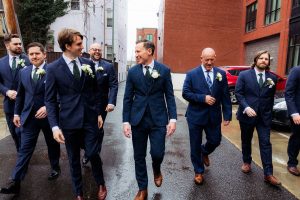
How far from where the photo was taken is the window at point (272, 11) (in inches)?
867

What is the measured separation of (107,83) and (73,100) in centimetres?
210

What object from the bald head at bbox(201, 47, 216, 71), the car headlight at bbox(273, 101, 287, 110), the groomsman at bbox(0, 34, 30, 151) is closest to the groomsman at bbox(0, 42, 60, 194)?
the groomsman at bbox(0, 34, 30, 151)

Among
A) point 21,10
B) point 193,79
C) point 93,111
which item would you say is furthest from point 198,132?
point 21,10

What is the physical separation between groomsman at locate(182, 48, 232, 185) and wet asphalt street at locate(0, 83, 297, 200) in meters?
0.38

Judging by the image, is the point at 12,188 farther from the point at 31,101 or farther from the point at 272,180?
the point at 272,180

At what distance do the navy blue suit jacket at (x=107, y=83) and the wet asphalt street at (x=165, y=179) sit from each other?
119 centimetres

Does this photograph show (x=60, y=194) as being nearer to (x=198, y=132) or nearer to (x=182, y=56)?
(x=198, y=132)

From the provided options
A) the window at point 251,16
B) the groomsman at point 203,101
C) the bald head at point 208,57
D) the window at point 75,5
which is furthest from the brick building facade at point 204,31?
the bald head at point 208,57

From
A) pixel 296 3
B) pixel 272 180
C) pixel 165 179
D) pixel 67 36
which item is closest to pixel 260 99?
pixel 272 180

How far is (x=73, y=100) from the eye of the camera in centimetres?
378

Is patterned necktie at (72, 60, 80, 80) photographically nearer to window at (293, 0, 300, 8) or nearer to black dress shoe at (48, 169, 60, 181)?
black dress shoe at (48, 169, 60, 181)

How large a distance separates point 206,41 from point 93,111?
2691 centimetres

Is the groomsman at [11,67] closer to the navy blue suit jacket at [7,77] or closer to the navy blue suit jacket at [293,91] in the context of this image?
the navy blue suit jacket at [7,77]

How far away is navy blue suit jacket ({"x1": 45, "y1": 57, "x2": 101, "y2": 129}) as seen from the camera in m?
3.70
